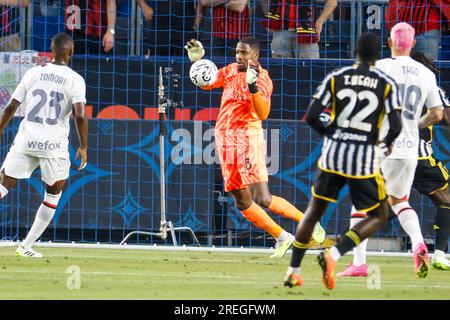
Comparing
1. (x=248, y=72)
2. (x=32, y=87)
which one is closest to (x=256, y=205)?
(x=248, y=72)

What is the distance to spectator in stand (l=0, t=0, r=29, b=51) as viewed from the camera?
634 inches

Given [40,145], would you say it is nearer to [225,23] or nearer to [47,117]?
[47,117]

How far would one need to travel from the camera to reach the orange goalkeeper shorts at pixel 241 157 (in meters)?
13.6

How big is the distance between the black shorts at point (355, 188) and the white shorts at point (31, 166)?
148 inches

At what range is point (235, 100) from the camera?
13.6m

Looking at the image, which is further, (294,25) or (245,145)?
(294,25)

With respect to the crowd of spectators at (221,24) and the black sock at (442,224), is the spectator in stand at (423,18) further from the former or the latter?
the black sock at (442,224)

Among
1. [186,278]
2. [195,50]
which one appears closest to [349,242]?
[186,278]

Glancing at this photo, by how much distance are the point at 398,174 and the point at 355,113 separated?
201 centimetres

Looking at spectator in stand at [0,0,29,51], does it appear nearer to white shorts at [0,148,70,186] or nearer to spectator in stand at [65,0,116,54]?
spectator in stand at [65,0,116,54]

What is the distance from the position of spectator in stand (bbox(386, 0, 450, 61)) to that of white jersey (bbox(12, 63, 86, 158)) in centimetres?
514

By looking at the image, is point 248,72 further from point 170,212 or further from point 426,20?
point 426,20

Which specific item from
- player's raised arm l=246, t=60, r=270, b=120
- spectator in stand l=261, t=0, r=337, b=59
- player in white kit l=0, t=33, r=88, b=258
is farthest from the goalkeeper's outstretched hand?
spectator in stand l=261, t=0, r=337, b=59

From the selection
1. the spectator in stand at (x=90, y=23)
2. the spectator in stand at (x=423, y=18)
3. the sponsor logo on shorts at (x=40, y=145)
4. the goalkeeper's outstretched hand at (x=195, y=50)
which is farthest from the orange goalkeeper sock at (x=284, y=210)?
the spectator in stand at (x=90, y=23)
